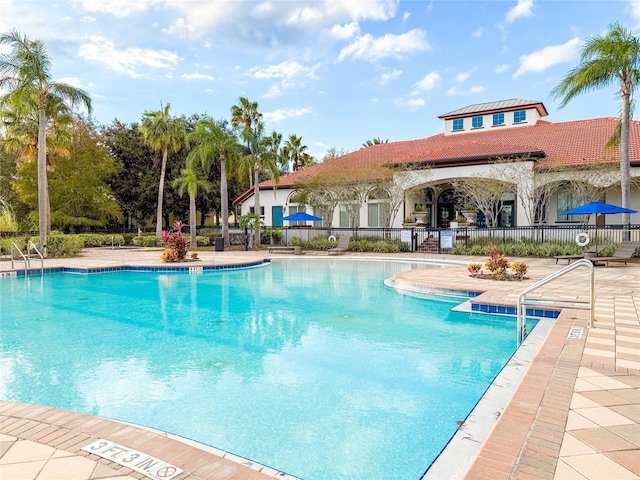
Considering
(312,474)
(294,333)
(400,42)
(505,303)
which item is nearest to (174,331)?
(294,333)

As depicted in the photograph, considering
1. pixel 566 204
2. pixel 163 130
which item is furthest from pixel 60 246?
pixel 566 204

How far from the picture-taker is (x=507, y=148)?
22.3 m

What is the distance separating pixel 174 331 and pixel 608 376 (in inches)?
242

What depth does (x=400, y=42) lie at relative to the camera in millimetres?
19375

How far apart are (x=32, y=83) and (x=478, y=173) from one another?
20.7m

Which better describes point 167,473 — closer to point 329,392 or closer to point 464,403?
point 329,392

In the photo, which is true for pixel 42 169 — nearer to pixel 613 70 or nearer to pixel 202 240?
pixel 202 240

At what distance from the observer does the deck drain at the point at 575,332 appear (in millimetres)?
5512

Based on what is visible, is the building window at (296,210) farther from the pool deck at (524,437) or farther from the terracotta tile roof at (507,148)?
the pool deck at (524,437)

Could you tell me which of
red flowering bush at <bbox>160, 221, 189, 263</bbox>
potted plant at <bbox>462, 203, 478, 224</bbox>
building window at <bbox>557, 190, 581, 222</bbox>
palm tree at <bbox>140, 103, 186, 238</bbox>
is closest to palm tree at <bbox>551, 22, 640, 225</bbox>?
building window at <bbox>557, 190, 581, 222</bbox>

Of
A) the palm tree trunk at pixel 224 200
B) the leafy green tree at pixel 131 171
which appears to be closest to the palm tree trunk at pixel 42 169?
the palm tree trunk at pixel 224 200

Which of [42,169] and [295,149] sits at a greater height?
[295,149]

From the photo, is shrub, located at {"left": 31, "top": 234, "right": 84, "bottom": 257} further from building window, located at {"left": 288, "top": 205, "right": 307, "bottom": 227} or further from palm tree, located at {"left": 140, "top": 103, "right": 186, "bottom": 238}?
building window, located at {"left": 288, "top": 205, "right": 307, "bottom": 227}

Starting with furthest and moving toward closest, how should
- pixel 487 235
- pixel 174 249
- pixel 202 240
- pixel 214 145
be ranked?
pixel 202 240 → pixel 214 145 → pixel 487 235 → pixel 174 249
